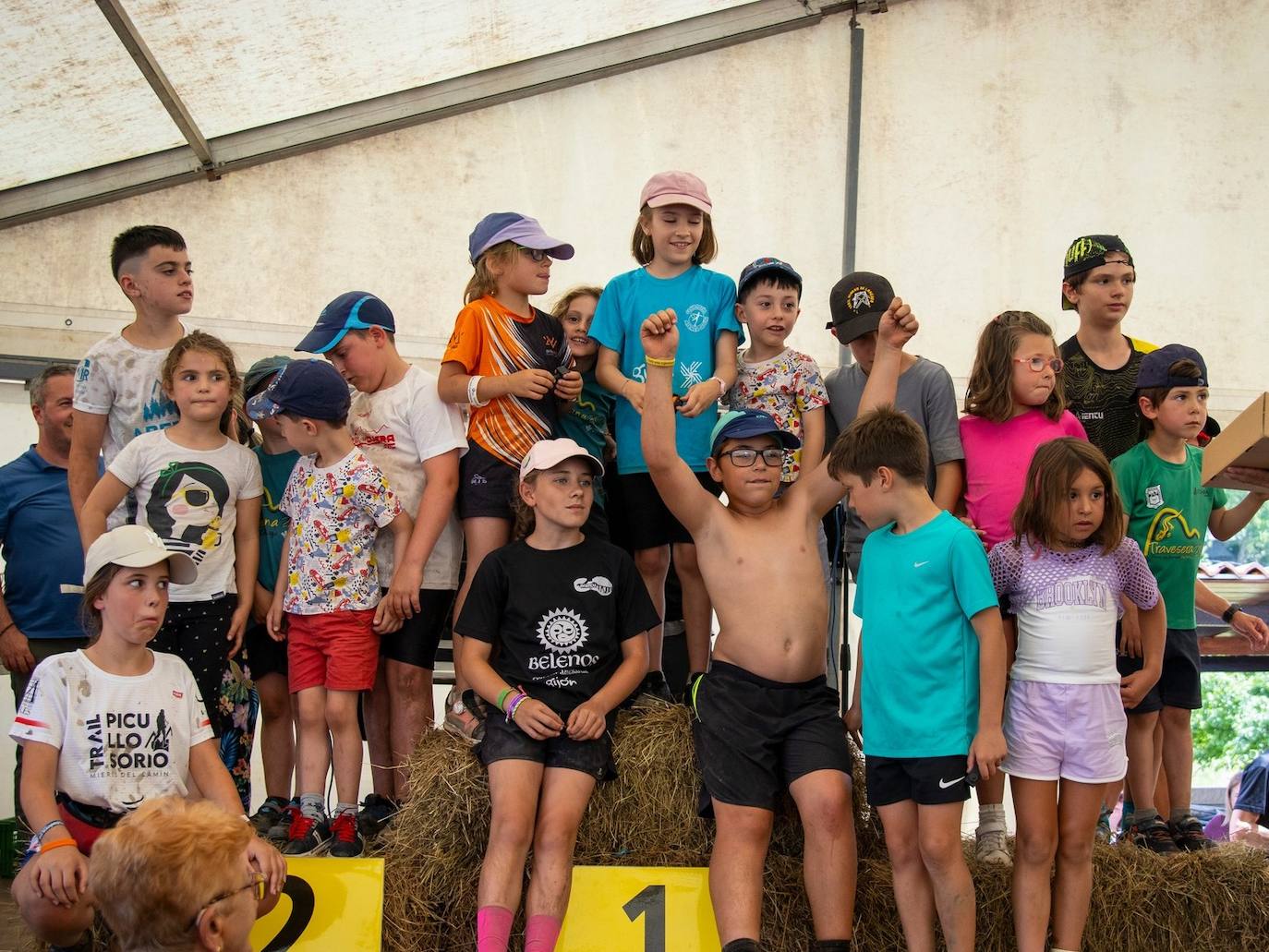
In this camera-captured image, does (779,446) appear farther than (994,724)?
Yes

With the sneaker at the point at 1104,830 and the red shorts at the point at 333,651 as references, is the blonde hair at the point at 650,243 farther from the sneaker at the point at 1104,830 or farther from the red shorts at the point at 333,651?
the sneaker at the point at 1104,830

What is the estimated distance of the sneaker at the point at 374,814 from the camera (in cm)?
353

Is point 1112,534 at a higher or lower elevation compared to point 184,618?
higher

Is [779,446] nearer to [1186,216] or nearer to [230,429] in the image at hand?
[230,429]

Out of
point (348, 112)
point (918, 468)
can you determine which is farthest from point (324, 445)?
point (348, 112)

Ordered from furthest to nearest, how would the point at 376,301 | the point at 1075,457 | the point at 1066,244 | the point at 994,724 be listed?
the point at 1066,244 → the point at 376,301 → the point at 1075,457 → the point at 994,724

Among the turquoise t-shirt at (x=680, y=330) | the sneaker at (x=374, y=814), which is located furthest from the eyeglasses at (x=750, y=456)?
the sneaker at (x=374, y=814)

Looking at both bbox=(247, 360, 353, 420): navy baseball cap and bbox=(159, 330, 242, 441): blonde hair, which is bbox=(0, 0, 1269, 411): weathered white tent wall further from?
bbox=(247, 360, 353, 420): navy baseball cap

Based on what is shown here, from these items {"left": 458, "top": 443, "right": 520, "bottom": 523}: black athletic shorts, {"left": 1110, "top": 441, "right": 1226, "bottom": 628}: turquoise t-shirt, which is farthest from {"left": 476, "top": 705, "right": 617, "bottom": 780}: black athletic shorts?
{"left": 1110, "top": 441, "right": 1226, "bottom": 628}: turquoise t-shirt

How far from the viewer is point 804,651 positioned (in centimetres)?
333

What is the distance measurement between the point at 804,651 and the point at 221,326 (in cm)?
378

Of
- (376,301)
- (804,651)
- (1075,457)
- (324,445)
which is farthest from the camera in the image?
(376,301)

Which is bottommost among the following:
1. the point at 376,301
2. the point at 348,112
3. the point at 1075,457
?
the point at 1075,457

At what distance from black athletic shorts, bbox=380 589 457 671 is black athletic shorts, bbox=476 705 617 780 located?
19.4 inches
